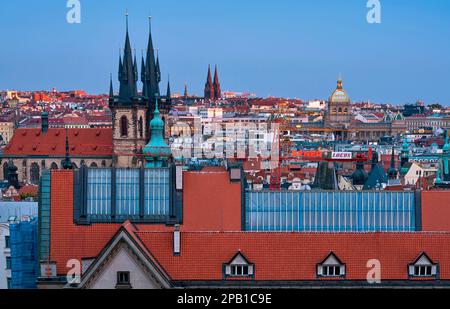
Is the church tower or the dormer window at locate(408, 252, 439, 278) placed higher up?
the church tower

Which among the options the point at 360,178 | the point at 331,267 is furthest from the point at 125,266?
the point at 360,178

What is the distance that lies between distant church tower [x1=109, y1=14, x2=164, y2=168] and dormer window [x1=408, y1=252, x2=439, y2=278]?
183 ft

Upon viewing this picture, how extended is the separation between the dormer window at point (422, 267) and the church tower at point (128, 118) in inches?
2216

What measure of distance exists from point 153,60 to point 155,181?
5362 centimetres

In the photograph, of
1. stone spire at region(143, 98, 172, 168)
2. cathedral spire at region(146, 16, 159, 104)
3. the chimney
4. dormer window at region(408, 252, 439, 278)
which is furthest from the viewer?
cathedral spire at region(146, 16, 159, 104)

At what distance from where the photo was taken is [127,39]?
2793 inches

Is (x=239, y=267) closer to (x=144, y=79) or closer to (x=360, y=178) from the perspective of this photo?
(x=360, y=178)

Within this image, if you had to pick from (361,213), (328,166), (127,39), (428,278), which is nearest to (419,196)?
(361,213)

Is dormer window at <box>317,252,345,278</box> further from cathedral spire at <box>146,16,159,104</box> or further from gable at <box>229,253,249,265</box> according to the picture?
cathedral spire at <box>146,16,159,104</box>

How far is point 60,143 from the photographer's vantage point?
8038 centimetres

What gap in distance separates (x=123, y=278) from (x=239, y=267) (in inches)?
54.7

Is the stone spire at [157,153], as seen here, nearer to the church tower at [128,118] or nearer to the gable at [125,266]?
the gable at [125,266]

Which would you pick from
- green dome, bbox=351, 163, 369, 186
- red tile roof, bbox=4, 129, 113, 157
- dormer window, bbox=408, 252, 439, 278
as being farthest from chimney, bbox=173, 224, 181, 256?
red tile roof, bbox=4, 129, 113, 157

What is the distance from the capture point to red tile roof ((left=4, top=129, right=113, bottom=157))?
78.2m
